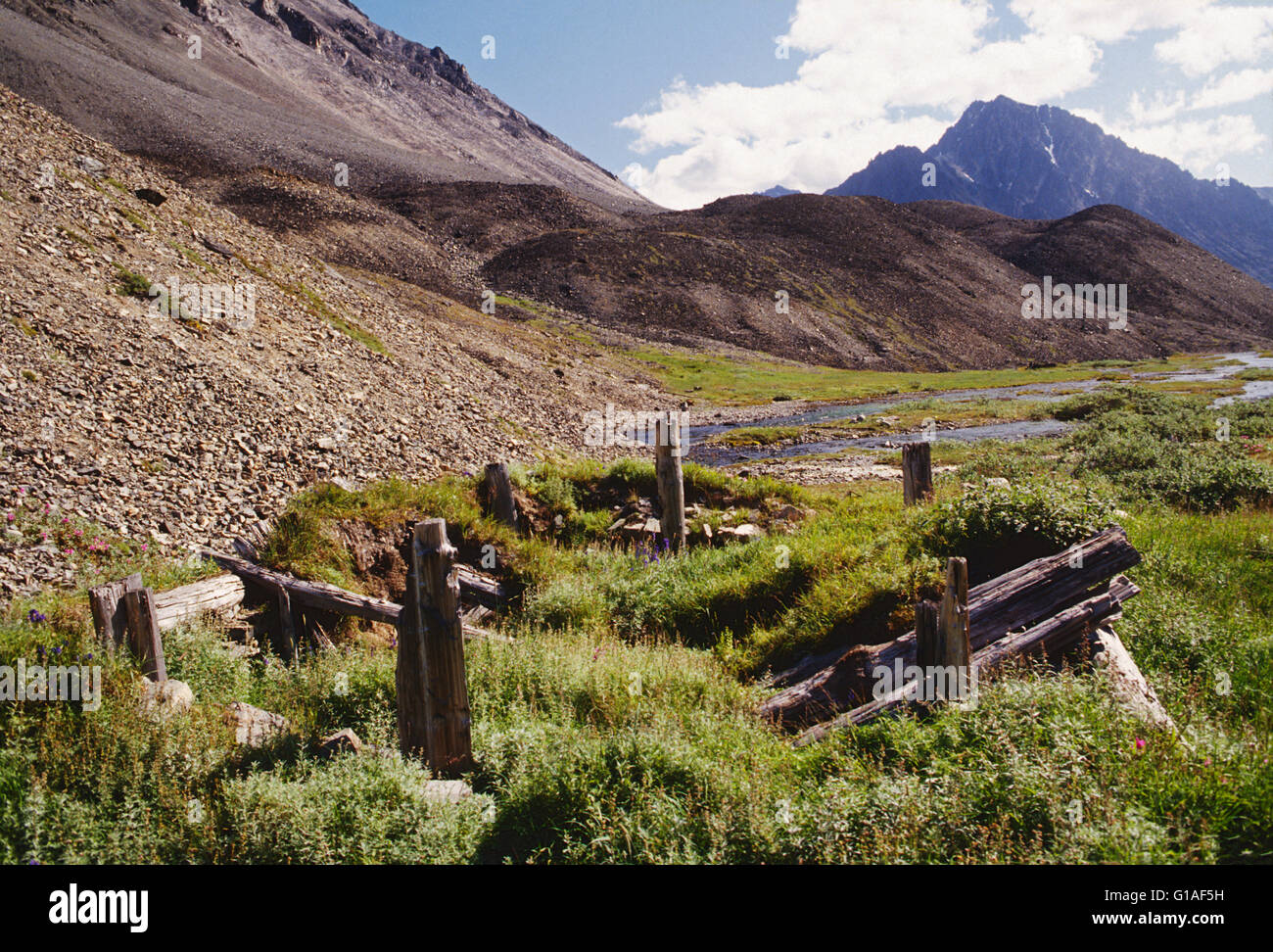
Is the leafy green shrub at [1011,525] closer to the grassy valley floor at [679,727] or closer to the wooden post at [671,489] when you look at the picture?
the grassy valley floor at [679,727]

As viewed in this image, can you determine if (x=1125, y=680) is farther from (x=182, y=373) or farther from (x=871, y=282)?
(x=871, y=282)

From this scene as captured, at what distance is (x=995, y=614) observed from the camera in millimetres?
A: 7469

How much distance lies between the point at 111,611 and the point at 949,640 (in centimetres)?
840

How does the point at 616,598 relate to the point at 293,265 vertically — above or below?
below

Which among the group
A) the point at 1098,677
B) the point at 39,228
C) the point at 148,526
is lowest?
the point at 1098,677

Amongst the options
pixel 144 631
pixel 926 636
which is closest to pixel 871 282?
pixel 926 636

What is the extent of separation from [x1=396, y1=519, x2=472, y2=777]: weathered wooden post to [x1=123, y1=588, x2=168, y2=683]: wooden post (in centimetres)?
307

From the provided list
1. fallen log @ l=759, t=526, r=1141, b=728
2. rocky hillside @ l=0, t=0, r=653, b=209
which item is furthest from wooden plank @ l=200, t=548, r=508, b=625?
rocky hillside @ l=0, t=0, r=653, b=209

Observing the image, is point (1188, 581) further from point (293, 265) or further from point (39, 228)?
point (293, 265)

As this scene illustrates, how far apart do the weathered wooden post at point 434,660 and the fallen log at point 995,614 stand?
3.17 metres

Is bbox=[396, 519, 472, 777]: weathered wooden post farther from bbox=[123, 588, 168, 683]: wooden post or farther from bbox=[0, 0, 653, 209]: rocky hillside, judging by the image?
bbox=[0, 0, 653, 209]: rocky hillside

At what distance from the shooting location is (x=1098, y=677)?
6105 millimetres
